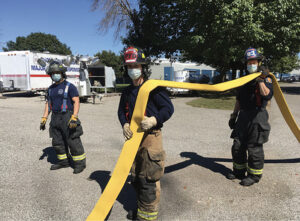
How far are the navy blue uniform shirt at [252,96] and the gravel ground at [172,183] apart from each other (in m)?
1.32

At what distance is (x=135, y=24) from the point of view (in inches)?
778

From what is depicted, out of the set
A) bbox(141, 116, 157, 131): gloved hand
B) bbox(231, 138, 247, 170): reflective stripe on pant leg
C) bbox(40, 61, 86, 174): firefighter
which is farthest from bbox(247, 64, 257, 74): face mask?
bbox(40, 61, 86, 174): firefighter

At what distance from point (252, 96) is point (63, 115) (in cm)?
331

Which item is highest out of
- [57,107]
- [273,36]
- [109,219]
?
[273,36]

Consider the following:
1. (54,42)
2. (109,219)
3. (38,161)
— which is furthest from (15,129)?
(54,42)

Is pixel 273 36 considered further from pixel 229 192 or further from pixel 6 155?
pixel 6 155

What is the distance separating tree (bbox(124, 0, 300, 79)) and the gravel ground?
903cm

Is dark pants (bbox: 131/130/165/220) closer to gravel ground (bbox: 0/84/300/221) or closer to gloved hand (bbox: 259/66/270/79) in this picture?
gravel ground (bbox: 0/84/300/221)

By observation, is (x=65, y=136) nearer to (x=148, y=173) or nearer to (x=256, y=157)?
(x=148, y=173)

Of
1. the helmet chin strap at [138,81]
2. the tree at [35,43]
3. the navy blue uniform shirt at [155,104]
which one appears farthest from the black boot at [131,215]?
the tree at [35,43]

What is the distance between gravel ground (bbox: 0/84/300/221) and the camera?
2.97 metres

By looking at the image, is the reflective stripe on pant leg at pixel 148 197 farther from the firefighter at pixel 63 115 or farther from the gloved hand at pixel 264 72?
the gloved hand at pixel 264 72

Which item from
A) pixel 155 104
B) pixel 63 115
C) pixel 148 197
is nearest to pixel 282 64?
pixel 63 115

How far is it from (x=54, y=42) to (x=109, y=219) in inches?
2596
